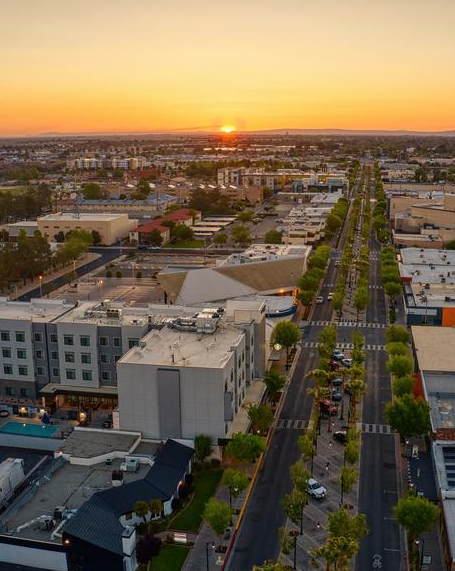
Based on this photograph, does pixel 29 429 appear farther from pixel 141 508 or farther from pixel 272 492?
pixel 272 492

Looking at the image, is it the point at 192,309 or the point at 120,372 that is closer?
the point at 120,372

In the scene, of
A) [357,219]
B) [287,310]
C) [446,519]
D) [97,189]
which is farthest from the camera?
[97,189]

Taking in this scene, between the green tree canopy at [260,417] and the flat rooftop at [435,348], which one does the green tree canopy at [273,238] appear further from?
the green tree canopy at [260,417]

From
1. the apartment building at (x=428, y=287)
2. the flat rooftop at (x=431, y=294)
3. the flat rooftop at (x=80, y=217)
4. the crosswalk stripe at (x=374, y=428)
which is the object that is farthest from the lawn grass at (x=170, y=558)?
the flat rooftop at (x=80, y=217)

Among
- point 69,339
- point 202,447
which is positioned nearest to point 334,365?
point 202,447

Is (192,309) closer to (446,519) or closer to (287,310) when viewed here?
(287,310)

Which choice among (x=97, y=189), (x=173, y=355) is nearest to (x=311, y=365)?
(x=173, y=355)

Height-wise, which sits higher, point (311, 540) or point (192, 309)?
point (192, 309)
